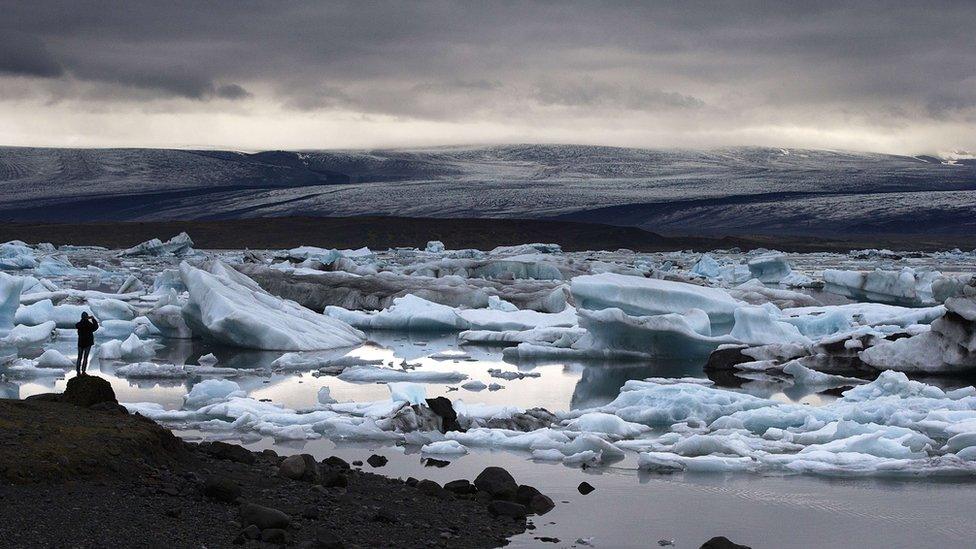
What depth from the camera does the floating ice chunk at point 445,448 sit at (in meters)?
8.48

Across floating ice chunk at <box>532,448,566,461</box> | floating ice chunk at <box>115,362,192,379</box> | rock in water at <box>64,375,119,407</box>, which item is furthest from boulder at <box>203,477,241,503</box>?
floating ice chunk at <box>115,362,192,379</box>

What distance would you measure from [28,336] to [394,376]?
5786 millimetres

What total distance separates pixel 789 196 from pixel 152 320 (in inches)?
3004

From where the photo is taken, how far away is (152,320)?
1694 cm

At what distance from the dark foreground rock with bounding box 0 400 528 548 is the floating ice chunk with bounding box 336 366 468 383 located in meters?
5.22

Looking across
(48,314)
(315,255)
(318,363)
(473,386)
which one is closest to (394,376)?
(473,386)

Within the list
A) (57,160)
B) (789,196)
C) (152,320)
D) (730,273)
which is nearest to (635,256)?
(730,273)

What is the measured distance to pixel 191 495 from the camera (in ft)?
20.0

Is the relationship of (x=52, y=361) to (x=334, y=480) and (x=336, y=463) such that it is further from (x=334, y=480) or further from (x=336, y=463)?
(x=334, y=480)

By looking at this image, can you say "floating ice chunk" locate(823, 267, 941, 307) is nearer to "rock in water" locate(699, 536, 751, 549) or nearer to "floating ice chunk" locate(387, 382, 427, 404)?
"floating ice chunk" locate(387, 382, 427, 404)

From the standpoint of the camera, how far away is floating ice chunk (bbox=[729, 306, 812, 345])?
15.1 metres

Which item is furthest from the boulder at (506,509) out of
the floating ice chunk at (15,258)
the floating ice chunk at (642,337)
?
the floating ice chunk at (15,258)

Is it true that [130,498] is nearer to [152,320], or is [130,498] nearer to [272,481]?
[272,481]

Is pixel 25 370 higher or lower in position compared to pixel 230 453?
lower
